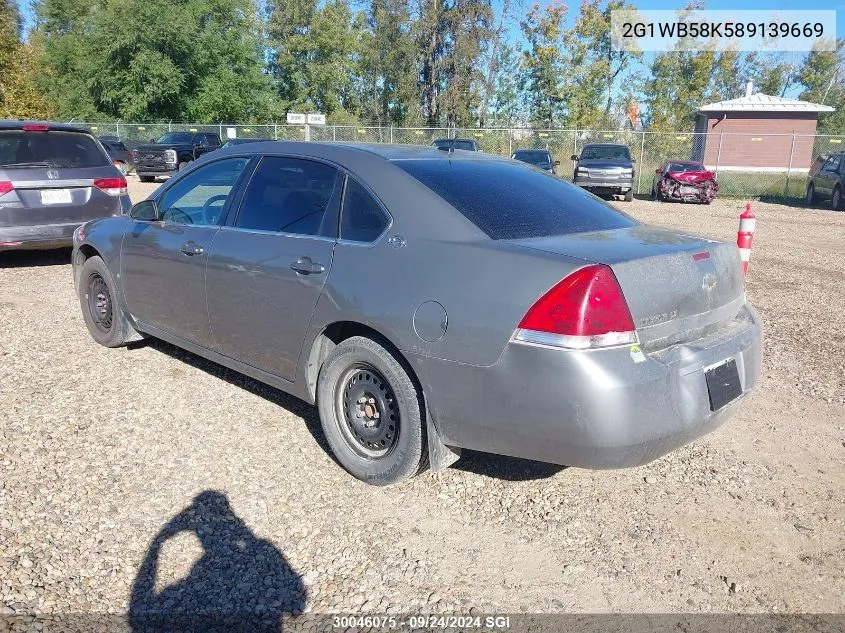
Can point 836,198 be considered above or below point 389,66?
below

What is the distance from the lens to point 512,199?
11.9ft

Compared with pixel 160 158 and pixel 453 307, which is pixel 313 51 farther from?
pixel 453 307

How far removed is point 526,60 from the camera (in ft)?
155

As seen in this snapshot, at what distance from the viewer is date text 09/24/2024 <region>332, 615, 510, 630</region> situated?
8.48 feet

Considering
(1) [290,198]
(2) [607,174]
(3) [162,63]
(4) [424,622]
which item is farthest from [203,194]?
(3) [162,63]

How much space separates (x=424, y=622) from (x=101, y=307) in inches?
166

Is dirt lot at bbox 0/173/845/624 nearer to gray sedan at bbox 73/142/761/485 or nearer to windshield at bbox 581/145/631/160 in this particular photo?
gray sedan at bbox 73/142/761/485

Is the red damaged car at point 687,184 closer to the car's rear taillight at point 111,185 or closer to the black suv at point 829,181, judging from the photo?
the black suv at point 829,181

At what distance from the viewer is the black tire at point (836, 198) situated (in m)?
20.5

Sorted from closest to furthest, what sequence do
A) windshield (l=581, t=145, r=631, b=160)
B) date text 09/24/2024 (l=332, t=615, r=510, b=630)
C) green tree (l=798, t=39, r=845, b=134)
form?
date text 09/24/2024 (l=332, t=615, r=510, b=630) < windshield (l=581, t=145, r=631, b=160) < green tree (l=798, t=39, r=845, b=134)

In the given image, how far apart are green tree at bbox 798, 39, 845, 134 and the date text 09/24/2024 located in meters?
73.1

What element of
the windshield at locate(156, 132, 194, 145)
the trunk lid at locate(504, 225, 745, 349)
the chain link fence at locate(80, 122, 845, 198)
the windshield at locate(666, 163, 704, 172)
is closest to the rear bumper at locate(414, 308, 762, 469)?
the trunk lid at locate(504, 225, 745, 349)

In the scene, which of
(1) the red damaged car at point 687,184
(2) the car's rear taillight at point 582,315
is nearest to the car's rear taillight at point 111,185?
(2) the car's rear taillight at point 582,315

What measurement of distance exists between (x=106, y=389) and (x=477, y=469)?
8.79 feet
